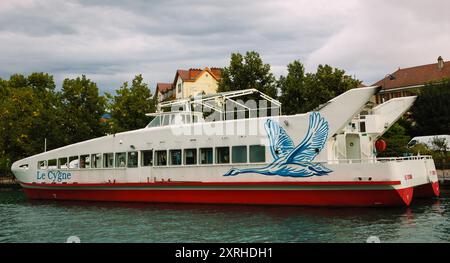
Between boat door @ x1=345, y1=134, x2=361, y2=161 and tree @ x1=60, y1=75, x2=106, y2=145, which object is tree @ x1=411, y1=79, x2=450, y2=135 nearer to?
boat door @ x1=345, y1=134, x2=361, y2=161

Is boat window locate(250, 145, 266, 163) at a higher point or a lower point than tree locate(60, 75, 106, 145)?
lower

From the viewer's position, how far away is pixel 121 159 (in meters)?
20.8

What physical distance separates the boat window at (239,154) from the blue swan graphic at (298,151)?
2.23ft

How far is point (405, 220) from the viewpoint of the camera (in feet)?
44.3

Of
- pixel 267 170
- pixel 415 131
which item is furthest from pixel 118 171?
pixel 415 131

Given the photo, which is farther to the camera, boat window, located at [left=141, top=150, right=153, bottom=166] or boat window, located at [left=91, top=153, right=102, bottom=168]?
boat window, located at [left=91, top=153, right=102, bottom=168]

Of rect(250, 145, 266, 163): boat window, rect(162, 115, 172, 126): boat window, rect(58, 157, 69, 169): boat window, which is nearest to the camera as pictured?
rect(250, 145, 266, 163): boat window

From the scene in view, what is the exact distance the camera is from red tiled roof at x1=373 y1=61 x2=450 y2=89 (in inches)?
2343

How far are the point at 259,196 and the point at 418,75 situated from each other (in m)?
52.7

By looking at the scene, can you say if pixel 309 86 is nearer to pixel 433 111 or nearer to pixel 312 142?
pixel 312 142

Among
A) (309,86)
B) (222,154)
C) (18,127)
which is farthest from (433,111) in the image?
(18,127)

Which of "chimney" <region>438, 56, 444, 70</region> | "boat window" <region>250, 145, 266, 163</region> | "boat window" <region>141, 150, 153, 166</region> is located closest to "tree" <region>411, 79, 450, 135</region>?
"chimney" <region>438, 56, 444, 70</region>

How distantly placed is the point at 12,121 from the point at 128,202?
23.2 metres
